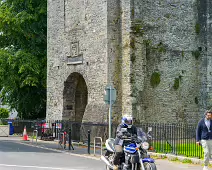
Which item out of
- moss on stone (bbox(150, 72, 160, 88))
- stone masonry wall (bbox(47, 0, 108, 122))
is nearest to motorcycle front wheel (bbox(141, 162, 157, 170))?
stone masonry wall (bbox(47, 0, 108, 122))

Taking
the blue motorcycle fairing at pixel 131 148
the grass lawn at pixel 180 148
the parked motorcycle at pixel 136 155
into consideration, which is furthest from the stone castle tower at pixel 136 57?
the blue motorcycle fairing at pixel 131 148

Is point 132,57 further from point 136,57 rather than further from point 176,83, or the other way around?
point 176,83

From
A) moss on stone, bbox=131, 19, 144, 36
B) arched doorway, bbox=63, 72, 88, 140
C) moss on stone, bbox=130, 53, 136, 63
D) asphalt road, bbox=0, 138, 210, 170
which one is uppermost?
moss on stone, bbox=131, 19, 144, 36

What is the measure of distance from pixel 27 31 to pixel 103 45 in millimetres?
9671

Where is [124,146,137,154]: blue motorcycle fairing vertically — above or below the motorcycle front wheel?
above

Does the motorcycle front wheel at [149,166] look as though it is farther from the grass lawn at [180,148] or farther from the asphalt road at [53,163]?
the grass lawn at [180,148]

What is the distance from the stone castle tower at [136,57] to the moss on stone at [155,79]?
4 cm

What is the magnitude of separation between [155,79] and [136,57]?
5.71 feet

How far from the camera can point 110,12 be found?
2483cm

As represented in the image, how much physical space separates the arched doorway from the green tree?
4037 millimetres

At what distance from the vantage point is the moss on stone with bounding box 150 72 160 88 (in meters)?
25.1

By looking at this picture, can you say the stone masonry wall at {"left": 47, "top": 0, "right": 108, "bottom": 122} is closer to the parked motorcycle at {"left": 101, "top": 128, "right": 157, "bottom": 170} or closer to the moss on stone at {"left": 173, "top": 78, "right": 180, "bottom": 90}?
the moss on stone at {"left": 173, "top": 78, "right": 180, "bottom": 90}

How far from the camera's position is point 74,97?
93.9 feet

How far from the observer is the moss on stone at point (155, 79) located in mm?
25122
